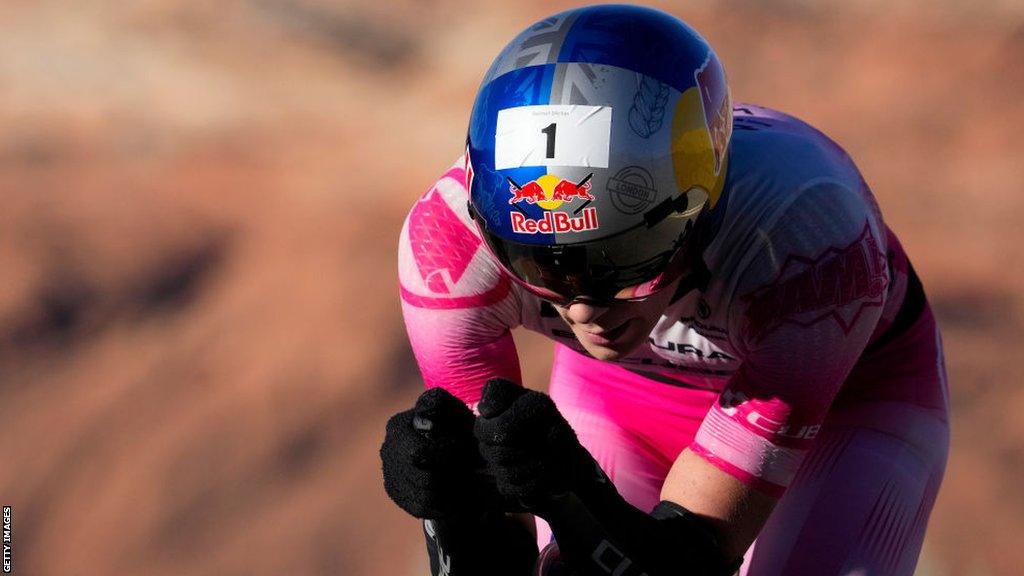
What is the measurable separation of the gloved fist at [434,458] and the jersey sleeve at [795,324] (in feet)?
2.21

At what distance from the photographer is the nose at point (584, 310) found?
2.93 metres

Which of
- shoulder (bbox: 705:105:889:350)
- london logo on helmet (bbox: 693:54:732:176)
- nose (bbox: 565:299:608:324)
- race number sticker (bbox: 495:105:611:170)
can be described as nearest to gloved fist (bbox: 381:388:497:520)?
nose (bbox: 565:299:608:324)

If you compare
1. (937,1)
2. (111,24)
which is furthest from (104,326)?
(937,1)

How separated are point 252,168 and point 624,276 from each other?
6294mm

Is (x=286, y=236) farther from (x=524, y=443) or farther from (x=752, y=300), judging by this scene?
(x=524, y=443)

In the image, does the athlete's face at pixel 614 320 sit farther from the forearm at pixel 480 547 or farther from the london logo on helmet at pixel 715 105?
the forearm at pixel 480 547

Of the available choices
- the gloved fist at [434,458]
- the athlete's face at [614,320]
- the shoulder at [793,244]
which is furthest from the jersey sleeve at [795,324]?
the gloved fist at [434,458]

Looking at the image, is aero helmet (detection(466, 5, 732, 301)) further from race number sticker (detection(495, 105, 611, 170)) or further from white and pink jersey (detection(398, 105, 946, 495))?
white and pink jersey (detection(398, 105, 946, 495))

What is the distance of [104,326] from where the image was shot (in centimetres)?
749

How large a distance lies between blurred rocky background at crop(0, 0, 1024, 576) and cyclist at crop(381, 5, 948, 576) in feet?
8.88

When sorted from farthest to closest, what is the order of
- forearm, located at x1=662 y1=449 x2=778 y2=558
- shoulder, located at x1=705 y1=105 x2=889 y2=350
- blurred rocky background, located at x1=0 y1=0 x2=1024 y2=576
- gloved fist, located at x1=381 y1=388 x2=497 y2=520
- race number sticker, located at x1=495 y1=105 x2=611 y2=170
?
blurred rocky background, located at x1=0 y1=0 x2=1024 y2=576, forearm, located at x1=662 y1=449 x2=778 y2=558, shoulder, located at x1=705 y1=105 x2=889 y2=350, gloved fist, located at x1=381 y1=388 x2=497 y2=520, race number sticker, located at x1=495 y1=105 x2=611 y2=170

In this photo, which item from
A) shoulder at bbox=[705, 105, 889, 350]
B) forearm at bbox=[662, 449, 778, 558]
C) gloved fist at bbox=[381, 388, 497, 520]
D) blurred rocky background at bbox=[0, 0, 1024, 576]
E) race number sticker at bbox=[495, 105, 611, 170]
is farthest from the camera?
blurred rocky background at bbox=[0, 0, 1024, 576]

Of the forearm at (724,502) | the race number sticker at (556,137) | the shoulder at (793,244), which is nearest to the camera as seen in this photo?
the race number sticker at (556,137)

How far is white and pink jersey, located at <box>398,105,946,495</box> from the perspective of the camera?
9.88ft
